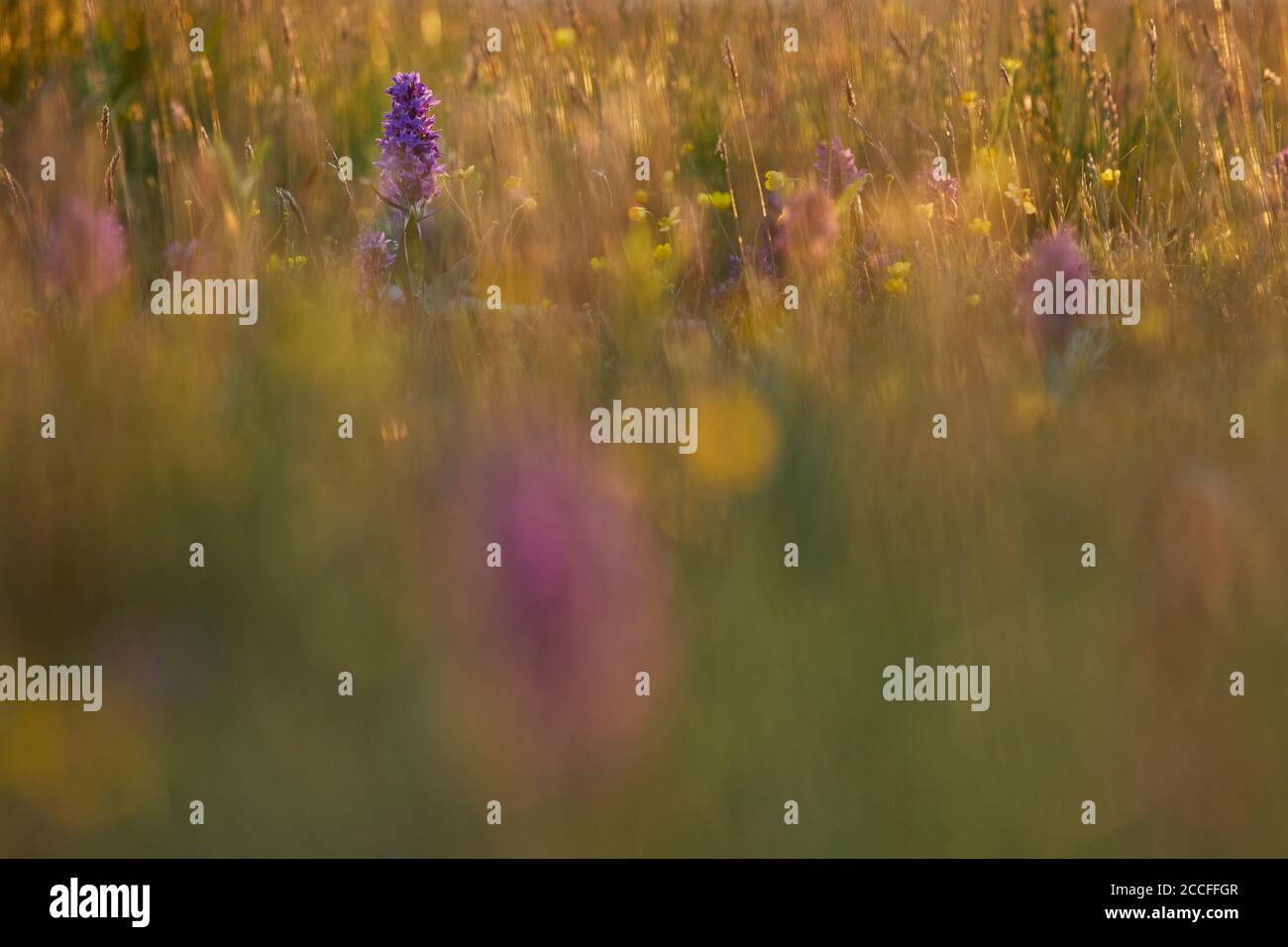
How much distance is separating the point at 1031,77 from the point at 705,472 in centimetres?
168

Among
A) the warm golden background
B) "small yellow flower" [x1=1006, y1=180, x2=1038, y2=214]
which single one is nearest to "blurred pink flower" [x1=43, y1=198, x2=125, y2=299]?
the warm golden background

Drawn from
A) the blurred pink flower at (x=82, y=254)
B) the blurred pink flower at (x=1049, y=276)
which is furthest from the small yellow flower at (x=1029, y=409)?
the blurred pink flower at (x=82, y=254)

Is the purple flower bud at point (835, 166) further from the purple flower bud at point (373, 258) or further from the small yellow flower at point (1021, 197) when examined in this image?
the purple flower bud at point (373, 258)

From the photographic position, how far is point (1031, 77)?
2.85 metres

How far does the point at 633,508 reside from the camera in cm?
158

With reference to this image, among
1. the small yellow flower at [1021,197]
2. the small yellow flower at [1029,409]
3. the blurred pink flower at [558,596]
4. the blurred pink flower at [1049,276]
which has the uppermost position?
the small yellow flower at [1021,197]

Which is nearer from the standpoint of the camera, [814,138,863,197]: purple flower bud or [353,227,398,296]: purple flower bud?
[353,227,398,296]: purple flower bud

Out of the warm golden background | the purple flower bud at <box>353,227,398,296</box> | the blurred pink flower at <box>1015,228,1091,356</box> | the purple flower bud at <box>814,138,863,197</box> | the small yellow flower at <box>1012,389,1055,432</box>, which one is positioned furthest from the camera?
the purple flower bud at <box>814,138,863,197</box>

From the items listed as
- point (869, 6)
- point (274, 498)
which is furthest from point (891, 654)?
point (869, 6)

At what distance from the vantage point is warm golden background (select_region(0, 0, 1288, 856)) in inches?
53.0

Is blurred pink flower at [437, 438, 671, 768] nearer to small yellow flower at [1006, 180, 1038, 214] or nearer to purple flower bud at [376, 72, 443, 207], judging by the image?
purple flower bud at [376, 72, 443, 207]

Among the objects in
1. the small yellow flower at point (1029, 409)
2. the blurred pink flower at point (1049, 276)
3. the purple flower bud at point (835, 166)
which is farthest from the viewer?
the purple flower bud at point (835, 166)

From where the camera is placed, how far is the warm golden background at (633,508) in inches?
53.0

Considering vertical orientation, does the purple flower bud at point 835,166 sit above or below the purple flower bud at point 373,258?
above
